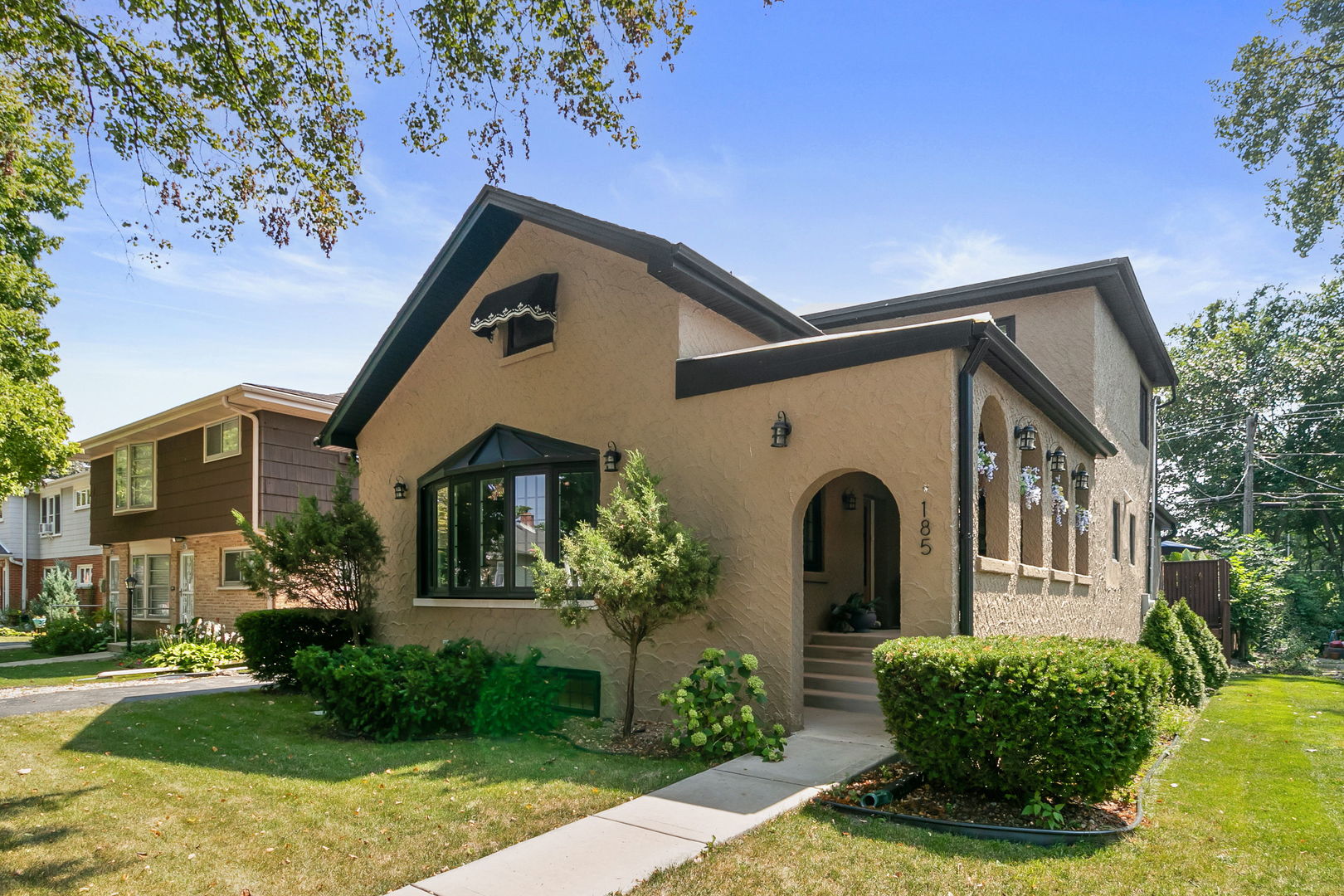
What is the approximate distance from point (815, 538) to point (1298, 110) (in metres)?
12.2

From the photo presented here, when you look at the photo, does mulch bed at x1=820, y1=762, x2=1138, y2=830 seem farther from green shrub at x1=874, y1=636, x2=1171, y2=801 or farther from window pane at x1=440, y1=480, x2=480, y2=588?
window pane at x1=440, y1=480, x2=480, y2=588

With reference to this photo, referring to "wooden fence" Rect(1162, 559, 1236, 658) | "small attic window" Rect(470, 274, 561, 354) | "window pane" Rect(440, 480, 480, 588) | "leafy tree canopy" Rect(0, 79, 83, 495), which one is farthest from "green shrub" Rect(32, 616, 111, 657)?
"wooden fence" Rect(1162, 559, 1236, 658)

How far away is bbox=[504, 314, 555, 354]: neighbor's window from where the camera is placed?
10.8 metres

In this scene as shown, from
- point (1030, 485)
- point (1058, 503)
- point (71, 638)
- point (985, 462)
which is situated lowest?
point (71, 638)

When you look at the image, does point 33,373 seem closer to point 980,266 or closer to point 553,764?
point 553,764

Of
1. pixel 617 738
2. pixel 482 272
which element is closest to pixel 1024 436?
pixel 617 738

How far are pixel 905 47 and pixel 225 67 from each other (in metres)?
5.89

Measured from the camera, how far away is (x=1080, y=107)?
33.7 ft

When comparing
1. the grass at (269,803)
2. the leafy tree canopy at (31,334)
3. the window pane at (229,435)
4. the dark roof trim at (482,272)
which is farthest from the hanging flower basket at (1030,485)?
the leafy tree canopy at (31,334)

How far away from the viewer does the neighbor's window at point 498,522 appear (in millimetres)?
10258

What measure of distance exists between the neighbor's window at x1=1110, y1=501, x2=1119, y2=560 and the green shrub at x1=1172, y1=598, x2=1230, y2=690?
4.30 feet

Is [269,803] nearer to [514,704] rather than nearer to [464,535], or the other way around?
[514,704]

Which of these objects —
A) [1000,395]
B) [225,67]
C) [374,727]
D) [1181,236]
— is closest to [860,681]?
[1000,395]

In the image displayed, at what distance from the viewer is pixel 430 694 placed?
8727 millimetres
